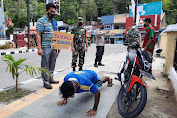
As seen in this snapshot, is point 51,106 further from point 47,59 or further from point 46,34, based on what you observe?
point 46,34

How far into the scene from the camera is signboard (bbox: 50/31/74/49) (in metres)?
3.33

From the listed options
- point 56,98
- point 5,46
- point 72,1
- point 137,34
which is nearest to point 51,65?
point 56,98

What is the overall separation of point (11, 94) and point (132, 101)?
229 cm

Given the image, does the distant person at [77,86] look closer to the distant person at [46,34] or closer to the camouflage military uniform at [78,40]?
the distant person at [46,34]

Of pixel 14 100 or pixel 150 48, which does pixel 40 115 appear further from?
pixel 150 48

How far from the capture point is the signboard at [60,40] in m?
3.33

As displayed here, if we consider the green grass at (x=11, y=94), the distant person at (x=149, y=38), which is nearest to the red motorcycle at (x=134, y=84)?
the distant person at (x=149, y=38)

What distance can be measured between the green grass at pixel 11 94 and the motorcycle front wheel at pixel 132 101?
188 cm

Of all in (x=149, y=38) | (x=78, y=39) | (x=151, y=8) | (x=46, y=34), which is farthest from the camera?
(x=151, y=8)

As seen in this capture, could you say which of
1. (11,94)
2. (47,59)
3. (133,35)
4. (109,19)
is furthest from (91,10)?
(11,94)

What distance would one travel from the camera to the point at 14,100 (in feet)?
9.27

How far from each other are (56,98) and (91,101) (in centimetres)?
68

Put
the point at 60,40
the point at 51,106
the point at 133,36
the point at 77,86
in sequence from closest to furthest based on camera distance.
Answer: the point at 77,86
the point at 51,106
the point at 60,40
the point at 133,36

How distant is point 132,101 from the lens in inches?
92.4
